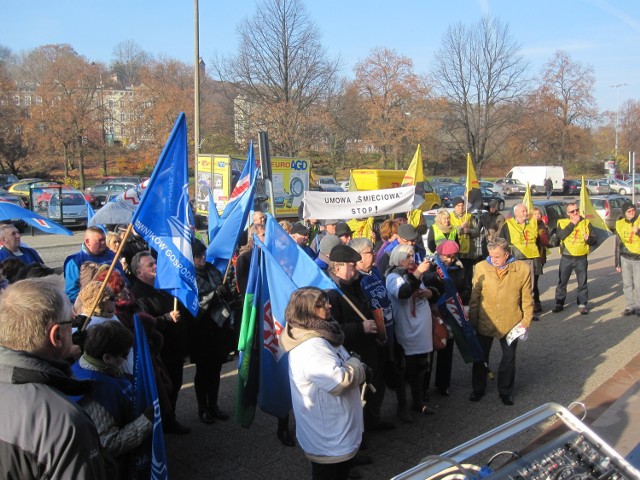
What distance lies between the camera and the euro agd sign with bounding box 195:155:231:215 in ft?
60.4

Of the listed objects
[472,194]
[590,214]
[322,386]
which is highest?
[472,194]

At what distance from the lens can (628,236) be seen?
9.66 m

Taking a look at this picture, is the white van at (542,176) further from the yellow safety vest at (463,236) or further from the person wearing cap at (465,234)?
the yellow safety vest at (463,236)

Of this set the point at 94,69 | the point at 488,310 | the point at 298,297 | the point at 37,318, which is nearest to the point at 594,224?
the point at 488,310

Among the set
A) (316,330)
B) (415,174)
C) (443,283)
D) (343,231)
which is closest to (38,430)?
(316,330)

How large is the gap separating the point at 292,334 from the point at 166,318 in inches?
71.1

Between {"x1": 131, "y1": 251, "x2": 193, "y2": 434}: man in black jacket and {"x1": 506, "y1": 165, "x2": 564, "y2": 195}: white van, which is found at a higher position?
{"x1": 506, "y1": 165, "x2": 564, "y2": 195}: white van

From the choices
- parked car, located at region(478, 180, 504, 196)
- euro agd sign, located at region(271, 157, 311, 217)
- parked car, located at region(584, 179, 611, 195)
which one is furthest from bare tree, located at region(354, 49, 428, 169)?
euro agd sign, located at region(271, 157, 311, 217)

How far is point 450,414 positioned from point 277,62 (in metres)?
30.7

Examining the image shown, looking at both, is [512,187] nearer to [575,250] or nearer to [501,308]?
[575,250]

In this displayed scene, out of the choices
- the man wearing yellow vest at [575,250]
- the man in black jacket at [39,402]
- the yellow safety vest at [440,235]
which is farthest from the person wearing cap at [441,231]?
the man in black jacket at [39,402]

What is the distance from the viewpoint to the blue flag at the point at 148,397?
3498mm

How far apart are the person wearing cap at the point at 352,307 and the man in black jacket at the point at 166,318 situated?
4.52 ft

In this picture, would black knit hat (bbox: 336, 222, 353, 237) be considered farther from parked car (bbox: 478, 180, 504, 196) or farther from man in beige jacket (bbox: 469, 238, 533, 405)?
parked car (bbox: 478, 180, 504, 196)
